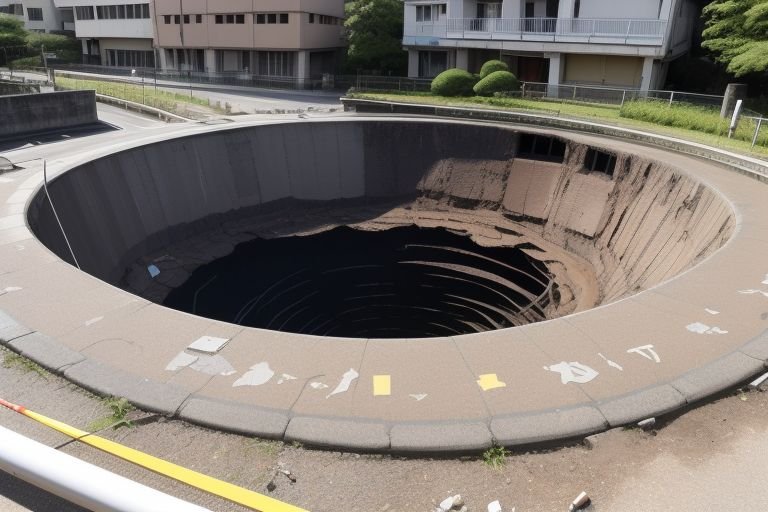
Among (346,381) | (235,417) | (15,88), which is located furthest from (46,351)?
(15,88)

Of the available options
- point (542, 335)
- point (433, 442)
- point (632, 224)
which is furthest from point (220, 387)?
point (632, 224)

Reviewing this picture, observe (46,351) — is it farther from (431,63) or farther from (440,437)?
(431,63)

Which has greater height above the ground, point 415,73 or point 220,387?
point 415,73

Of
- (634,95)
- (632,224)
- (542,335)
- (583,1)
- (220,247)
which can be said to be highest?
(583,1)

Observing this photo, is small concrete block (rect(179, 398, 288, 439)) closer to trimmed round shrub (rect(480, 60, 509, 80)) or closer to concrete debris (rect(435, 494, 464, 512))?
concrete debris (rect(435, 494, 464, 512))

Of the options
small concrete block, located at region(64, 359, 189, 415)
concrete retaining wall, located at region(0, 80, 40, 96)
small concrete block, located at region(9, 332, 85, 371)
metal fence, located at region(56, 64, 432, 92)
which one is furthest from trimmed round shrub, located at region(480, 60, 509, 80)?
small concrete block, located at region(64, 359, 189, 415)

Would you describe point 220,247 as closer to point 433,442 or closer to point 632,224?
point 632,224

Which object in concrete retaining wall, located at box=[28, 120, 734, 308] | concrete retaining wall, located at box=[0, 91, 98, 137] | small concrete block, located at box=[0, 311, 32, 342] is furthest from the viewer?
concrete retaining wall, located at box=[0, 91, 98, 137]

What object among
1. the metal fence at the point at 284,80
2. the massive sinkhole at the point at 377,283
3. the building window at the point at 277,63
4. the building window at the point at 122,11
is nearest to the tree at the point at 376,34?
the metal fence at the point at 284,80
